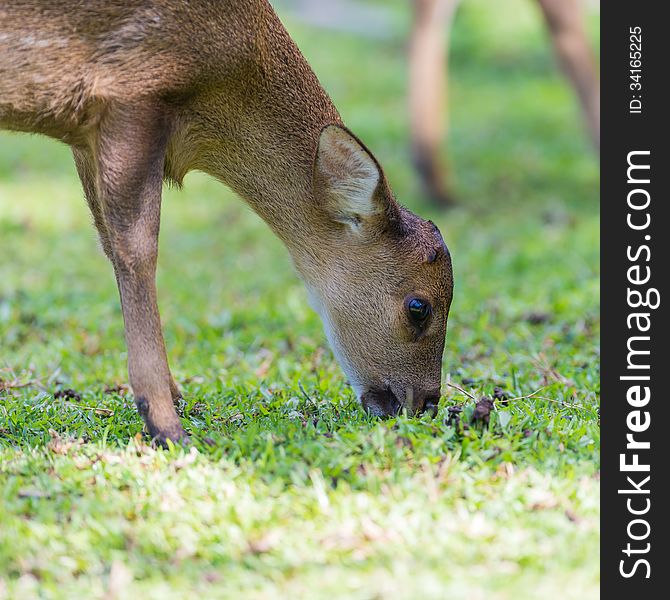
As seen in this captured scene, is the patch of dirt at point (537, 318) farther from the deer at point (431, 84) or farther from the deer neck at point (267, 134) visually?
the deer at point (431, 84)

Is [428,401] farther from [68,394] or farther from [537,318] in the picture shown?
[537,318]

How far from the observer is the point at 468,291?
28.0ft

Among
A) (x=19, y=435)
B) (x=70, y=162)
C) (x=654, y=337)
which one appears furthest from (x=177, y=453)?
(x=70, y=162)

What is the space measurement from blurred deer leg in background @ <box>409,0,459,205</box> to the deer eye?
7648 millimetres

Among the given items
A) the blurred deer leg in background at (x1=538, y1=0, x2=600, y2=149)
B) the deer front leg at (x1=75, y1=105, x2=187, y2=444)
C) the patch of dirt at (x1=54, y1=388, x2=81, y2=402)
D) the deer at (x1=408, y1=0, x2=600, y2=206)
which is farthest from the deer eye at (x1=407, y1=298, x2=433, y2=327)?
the deer at (x1=408, y1=0, x2=600, y2=206)

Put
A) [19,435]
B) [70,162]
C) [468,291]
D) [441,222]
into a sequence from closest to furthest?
[19,435] < [468,291] < [441,222] < [70,162]

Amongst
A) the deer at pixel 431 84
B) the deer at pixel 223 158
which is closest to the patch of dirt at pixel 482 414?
the deer at pixel 223 158

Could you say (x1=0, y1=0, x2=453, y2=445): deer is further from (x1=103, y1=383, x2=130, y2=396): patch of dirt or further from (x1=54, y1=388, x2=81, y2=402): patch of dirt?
(x1=54, y1=388, x2=81, y2=402): patch of dirt

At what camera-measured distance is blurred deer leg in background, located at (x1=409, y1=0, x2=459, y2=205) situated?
12.1 metres

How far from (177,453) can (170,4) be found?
1.85 metres

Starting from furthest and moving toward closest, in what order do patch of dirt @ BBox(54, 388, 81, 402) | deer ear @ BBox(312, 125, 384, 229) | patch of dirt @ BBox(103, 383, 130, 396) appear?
1. patch of dirt @ BBox(103, 383, 130, 396)
2. patch of dirt @ BBox(54, 388, 81, 402)
3. deer ear @ BBox(312, 125, 384, 229)

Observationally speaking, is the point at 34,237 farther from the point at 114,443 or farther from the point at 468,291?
the point at 114,443

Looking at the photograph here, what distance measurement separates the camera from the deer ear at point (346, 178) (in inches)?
182

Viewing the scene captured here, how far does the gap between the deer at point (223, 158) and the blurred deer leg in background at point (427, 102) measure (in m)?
7.30
